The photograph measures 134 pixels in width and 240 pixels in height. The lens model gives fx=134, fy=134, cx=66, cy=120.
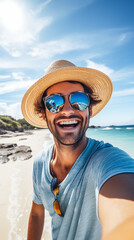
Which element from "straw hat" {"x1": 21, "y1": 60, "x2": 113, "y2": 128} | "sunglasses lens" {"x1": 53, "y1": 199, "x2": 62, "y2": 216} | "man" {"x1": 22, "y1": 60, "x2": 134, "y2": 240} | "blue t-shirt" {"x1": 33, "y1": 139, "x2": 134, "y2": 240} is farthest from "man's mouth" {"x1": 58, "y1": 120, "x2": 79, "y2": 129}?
"sunglasses lens" {"x1": 53, "y1": 199, "x2": 62, "y2": 216}

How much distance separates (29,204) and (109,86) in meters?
3.39

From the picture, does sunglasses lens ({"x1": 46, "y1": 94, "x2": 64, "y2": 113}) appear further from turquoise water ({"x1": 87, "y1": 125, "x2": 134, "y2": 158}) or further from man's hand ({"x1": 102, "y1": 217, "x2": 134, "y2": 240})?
turquoise water ({"x1": 87, "y1": 125, "x2": 134, "y2": 158})

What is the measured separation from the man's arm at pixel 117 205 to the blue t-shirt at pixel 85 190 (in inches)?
2.1

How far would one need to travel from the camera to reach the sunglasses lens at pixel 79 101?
1664 mm

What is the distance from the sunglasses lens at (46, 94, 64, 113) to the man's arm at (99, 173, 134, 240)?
1068mm

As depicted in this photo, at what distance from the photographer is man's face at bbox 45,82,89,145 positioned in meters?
1.59

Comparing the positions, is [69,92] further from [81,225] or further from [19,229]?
[19,229]

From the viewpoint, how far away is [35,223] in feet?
5.73

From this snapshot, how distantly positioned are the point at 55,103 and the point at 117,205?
4.13ft

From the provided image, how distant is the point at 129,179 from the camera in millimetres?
816

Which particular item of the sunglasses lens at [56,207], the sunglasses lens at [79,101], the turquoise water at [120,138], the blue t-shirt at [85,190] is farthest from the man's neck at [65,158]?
the turquoise water at [120,138]

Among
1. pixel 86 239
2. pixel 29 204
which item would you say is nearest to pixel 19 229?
pixel 29 204

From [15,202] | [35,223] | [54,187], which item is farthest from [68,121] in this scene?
[15,202]

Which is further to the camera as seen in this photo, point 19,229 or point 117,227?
point 19,229
